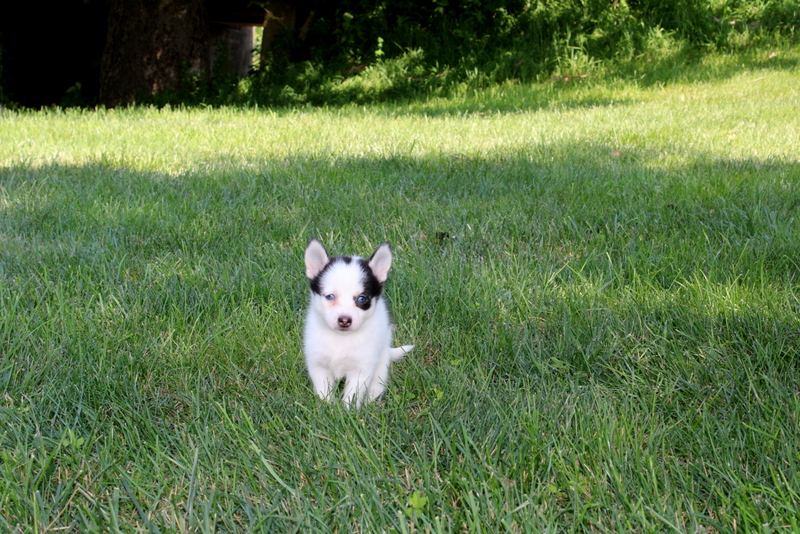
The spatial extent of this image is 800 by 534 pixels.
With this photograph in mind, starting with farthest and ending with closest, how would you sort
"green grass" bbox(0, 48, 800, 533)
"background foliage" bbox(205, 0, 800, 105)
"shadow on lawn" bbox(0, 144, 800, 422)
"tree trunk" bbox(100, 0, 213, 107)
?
"tree trunk" bbox(100, 0, 213, 107) → "background foliage" bbox(205, 0, 800, 105) → "shadow on lawn" bbox(0, 144, 800, 422) → "green grass" bbox(0, 48, 800, 533)

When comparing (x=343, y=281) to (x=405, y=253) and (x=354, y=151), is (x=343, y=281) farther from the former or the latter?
(x=354, y=151)

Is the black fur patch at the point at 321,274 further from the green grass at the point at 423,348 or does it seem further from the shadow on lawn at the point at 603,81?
the shadow on lawn at the point at 603,81

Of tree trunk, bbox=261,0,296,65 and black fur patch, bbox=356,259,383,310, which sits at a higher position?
tree trunk, bbox=261,0,296,65

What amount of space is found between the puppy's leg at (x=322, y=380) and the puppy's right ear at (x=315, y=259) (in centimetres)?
36

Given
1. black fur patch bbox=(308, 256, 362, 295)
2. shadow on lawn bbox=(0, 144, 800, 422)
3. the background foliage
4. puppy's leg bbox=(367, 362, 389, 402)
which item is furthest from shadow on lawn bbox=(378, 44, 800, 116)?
puppy's leg bbox=(367, 362, 389, 402)

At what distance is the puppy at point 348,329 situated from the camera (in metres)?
2.51

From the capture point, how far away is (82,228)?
170 inches

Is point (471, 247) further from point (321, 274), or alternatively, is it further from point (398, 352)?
point (321, 274)

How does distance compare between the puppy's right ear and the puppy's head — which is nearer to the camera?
the puppy's head

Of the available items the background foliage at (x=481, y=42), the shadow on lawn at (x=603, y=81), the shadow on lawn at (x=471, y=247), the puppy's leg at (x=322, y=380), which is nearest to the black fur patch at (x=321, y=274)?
the puppy's leg at (x=322, y=380)

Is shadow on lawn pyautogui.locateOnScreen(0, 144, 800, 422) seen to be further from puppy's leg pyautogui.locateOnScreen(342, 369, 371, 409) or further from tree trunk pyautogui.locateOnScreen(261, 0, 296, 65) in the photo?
tree trunk pyautogui.locateOnScreen(261, 0, 296, 65)

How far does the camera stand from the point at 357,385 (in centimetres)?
252

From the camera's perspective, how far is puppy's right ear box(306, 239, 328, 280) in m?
2.61

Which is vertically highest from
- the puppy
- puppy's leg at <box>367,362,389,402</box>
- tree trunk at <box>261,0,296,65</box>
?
tree trunk at <box>261,0,296,65</box>
